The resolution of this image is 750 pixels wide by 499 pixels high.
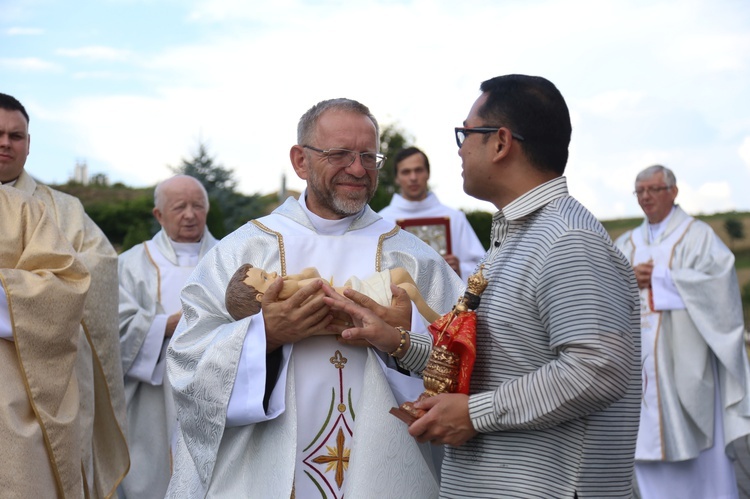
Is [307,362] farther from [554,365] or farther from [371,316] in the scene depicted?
[554,365]

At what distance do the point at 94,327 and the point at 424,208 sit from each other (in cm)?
450

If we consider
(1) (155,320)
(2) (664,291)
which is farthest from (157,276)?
(2) (664,291)

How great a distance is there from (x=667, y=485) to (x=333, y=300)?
599 cm

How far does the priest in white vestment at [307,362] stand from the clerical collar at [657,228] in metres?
4.96

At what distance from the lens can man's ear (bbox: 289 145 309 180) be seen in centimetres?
439

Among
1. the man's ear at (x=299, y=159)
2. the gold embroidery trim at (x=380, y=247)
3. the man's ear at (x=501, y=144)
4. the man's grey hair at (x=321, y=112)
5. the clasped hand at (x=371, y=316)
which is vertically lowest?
the clasped hand at (x=371, y=316)

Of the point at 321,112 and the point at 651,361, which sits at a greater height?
the point at 321,112

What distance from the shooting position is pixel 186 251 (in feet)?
24.9

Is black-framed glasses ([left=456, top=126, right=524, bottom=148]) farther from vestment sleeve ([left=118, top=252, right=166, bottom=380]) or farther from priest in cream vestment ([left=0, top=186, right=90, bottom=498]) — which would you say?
vestment sleeve ([left=118, top=252, right=166, bottom=380])

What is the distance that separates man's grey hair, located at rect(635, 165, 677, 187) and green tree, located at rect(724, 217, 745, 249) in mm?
19380

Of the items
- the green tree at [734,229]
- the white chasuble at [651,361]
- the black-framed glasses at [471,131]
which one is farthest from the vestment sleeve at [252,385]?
the green tree at [734,229]

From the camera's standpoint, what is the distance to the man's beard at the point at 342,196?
14.0ft

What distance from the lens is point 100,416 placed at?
5.73 metres

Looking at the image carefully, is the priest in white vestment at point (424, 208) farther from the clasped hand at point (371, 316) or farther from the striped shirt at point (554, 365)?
the striped shirt at point (554, 365)
